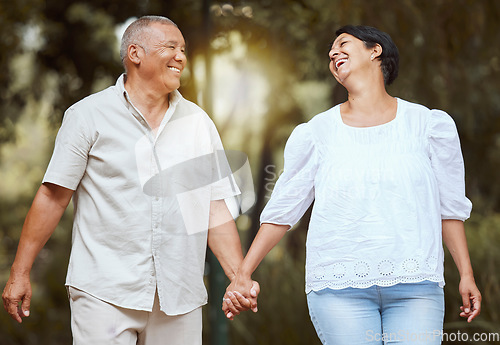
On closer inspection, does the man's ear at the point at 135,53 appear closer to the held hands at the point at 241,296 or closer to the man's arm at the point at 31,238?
the man's arm at the point at 31,238

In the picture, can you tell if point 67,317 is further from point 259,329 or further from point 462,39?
point 462,39

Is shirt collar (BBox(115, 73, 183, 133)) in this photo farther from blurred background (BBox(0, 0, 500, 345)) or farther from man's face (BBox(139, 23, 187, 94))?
blurred background (BBox(0, 0, 500, 345))

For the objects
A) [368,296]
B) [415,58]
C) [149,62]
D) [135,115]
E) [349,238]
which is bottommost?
[368,296]

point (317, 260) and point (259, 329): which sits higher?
point (317, 260)

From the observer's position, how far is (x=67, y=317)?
8.78m

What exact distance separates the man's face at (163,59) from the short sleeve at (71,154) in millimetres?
366

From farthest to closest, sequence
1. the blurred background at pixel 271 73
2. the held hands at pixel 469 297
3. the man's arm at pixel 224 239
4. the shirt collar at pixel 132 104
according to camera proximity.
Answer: the blurred background at pixel 271 73
the man's arm at pixel 224 239
the shirt collar at pixel 132 104
the held hands at pixel 469 297

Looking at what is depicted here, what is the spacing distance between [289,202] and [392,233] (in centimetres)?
48

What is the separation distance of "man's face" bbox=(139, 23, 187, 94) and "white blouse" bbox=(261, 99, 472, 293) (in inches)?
25.0

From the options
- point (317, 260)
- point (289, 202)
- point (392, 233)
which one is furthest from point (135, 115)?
point (392, 233)

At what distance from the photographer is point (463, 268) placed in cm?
298

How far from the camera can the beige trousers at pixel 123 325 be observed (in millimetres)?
3010

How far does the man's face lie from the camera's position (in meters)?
3.22

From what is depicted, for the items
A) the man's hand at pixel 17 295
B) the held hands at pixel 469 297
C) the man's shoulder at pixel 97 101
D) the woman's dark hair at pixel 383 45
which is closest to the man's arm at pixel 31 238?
the man's hand at pixel 17 295
